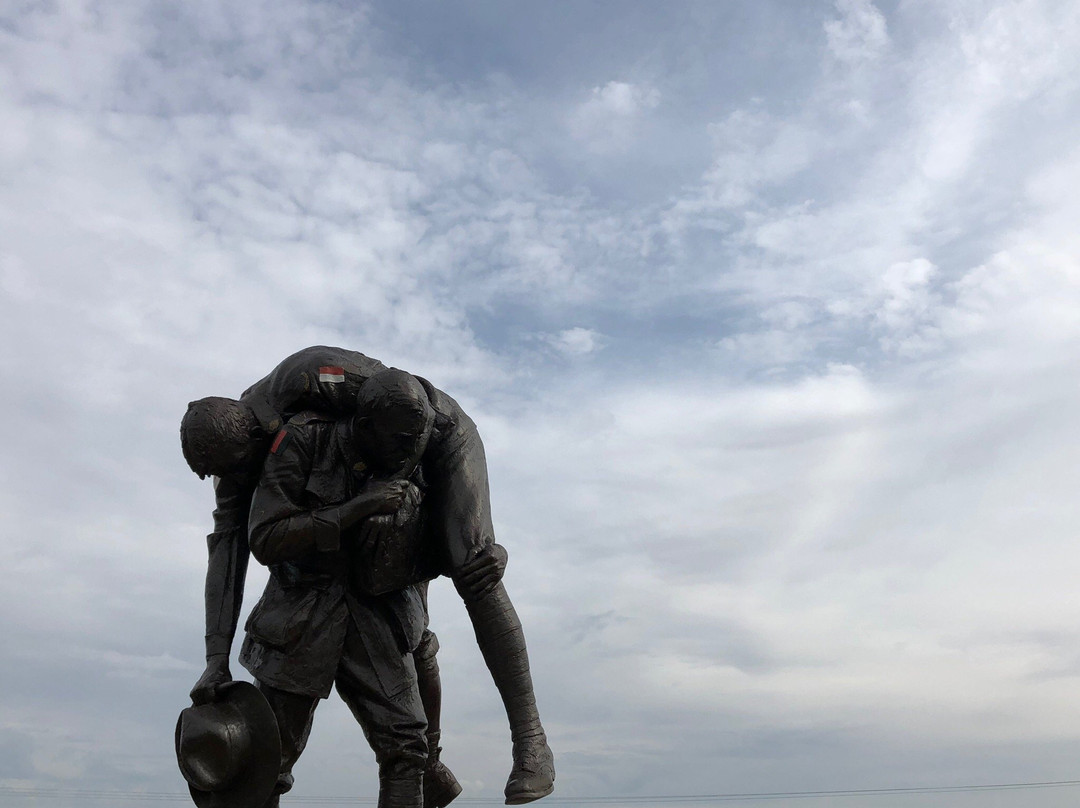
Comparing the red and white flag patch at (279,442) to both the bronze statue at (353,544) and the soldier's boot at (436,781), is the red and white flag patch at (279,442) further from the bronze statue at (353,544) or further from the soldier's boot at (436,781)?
the soldier's boot at (436,781)

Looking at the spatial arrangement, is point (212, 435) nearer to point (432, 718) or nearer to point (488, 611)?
point (488, 611)

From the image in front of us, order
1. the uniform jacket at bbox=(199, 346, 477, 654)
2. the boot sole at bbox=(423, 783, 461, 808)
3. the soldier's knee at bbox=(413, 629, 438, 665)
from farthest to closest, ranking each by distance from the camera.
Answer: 1. the boot sole at bbox=(423, 783, 461, 808)
2. the soldier's knee at bbox=(413, 629, 438, 665)
3. the uniform jacket at bbox=(199, 346, 477, 654)

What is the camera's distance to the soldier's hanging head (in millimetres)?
5578

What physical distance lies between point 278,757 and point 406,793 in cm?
68

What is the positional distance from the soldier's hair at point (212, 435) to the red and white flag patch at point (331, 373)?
0.51 meters

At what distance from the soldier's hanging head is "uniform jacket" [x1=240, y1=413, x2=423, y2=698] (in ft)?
0.62

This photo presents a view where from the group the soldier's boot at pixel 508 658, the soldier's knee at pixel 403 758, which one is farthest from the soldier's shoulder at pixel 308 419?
the soldier's knee at pixel 403 758

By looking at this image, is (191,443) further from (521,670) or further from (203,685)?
(521,670)

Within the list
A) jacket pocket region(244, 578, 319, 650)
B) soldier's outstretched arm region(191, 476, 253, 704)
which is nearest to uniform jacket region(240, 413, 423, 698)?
jacket pocket region(244, 578, 319, 650)

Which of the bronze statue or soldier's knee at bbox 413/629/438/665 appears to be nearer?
the bronze statue

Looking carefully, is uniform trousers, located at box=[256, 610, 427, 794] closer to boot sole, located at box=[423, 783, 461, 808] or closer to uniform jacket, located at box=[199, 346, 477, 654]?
uniform jacket, located at box=[199, 346, 477, 654]

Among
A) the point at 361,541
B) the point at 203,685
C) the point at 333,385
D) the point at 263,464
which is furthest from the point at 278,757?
the point at 333,385

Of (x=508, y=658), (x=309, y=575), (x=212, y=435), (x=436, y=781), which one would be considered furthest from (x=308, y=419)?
(x=436, y=781)

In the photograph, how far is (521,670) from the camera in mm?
5895
